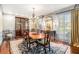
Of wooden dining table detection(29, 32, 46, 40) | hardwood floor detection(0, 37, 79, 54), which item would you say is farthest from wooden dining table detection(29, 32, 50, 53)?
hardwood floor detection(0, 37, 79, 54)

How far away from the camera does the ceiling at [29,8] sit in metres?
2.42

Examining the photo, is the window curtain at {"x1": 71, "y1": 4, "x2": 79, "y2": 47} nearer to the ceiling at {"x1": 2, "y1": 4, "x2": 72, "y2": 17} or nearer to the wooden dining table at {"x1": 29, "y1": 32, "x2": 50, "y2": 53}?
the ceiling at {"x1": 2, "y1": 4, "x2": 72, "y2": 17}

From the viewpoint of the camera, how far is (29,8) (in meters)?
2.43

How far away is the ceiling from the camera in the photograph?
2.42m

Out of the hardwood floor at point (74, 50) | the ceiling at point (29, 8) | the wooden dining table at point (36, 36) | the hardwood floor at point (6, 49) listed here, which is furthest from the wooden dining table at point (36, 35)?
the hardwood floor at point (74, 50)

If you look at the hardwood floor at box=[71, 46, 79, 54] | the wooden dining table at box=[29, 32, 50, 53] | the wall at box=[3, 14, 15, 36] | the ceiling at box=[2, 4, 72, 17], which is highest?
the ceiling at box=[2, 4, 72, 17]

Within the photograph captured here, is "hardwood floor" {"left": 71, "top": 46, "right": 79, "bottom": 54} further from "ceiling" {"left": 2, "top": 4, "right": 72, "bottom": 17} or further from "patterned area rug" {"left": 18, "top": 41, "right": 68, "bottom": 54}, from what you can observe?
"ceiling" {"left": 2, "top": 4, "right": 72, "bottom": 17}

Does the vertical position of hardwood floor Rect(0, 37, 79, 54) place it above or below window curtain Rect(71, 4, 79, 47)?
below

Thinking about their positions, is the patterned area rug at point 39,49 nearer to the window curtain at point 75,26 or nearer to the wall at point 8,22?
the window curtain at point 75,26

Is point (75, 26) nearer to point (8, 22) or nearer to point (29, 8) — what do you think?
point (29, 8)

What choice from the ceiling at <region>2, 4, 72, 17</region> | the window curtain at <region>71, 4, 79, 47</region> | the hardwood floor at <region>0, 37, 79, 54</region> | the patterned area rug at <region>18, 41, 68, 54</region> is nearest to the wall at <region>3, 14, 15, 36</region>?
the ceiling at <region>2, 4, 72, 17</region>

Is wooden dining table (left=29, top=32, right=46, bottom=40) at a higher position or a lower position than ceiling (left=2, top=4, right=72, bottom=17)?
lower
